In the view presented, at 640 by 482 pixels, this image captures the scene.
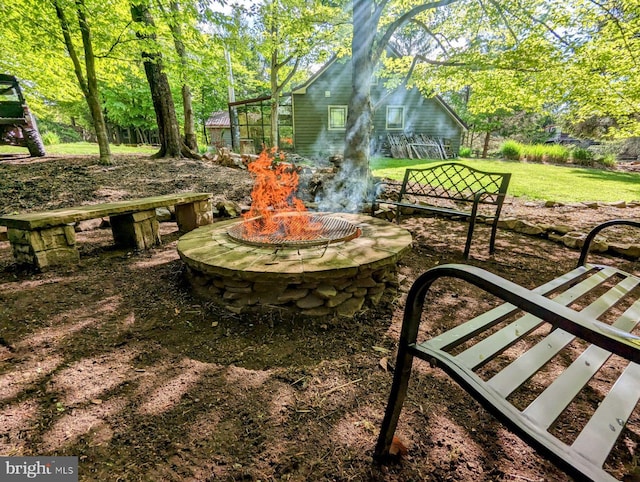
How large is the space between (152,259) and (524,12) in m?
8.18

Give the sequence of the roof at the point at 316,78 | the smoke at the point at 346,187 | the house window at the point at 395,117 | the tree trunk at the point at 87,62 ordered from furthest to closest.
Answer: the house window at the point at 395,117 < the roof at the point at 316,78 < the tree trunk at the point at 87,62 < the smoke at the point at 346,187

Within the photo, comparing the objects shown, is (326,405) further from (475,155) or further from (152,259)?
(475,155)

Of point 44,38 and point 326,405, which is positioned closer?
point 326,405

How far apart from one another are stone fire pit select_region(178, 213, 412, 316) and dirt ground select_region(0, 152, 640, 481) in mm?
124

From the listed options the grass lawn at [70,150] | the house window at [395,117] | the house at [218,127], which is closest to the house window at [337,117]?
the house window at [395,117]

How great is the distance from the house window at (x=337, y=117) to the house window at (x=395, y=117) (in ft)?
7.82

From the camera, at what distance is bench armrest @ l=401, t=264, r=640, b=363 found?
708 millimetres

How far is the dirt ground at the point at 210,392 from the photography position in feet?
4.35

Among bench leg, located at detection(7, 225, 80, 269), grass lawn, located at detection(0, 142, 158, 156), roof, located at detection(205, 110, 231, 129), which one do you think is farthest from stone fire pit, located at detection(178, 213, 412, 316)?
roof, located at detection(205, 110, 231, 129)

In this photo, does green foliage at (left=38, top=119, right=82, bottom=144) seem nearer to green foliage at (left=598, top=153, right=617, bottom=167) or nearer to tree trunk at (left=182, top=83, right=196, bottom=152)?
tree trunk at (left=182, top=83, right=196, bottom=152)

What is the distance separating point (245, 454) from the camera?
1.37 meters

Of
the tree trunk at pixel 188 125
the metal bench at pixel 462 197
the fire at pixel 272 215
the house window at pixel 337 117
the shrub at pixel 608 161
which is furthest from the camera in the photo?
the shrub at pixel 608 161

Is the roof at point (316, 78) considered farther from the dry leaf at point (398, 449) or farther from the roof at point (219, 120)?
the dry leaf at point (398, 449)

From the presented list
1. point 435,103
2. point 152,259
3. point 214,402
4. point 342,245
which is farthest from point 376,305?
point 435,103
